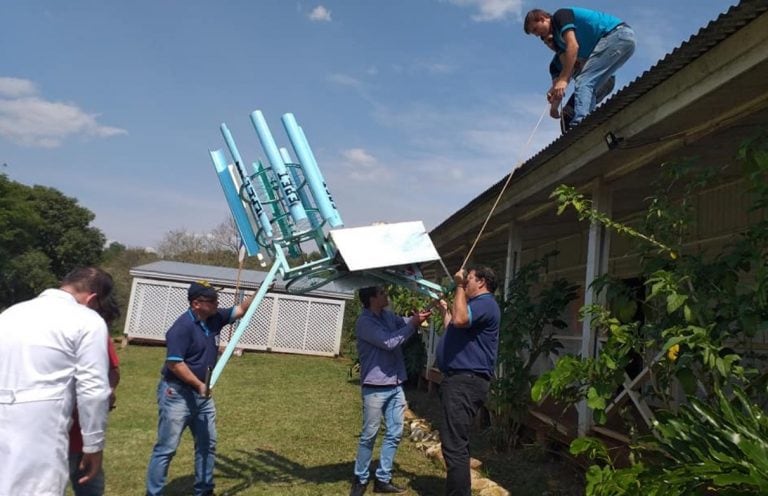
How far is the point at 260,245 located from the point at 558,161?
2507 millimetres

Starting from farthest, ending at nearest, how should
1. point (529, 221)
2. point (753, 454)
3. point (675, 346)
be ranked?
1. point (529, 221)
2. point (675, 346)
3. point (753, 454)

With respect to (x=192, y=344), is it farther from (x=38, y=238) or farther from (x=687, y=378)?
(x=38, y=238)

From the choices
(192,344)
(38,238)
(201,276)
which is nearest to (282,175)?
(192,344)

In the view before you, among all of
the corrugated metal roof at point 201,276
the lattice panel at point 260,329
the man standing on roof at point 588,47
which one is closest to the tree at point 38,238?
the corrugated metal roof at point 201,276

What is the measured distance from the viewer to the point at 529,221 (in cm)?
726

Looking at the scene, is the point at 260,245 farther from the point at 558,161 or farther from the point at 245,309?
the point at 558,161

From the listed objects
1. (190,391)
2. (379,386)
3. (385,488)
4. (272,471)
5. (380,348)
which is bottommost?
(272,471)

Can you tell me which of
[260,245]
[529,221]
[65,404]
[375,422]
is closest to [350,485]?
[375,422]

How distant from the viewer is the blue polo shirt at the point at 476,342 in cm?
430

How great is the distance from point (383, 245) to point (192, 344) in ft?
5.22

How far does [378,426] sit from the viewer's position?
4.94m

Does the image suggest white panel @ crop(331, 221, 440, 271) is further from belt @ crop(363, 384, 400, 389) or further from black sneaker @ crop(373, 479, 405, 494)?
black sneaker @ crop(373, 479, 405, 494)

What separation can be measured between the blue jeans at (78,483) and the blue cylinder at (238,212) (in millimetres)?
Answer: 2079

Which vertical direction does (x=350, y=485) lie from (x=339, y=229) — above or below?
below
